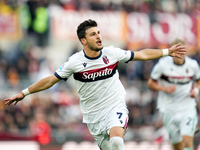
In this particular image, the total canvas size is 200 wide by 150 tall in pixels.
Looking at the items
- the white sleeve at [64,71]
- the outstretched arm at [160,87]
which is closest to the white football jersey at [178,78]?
the outstretched arm at [160,87]

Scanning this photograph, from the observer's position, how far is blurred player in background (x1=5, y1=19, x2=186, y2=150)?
9641mm

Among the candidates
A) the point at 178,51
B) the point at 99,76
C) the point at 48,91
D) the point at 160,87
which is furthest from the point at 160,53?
the point at 48,91

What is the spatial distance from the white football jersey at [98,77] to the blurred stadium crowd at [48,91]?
508 centimetres

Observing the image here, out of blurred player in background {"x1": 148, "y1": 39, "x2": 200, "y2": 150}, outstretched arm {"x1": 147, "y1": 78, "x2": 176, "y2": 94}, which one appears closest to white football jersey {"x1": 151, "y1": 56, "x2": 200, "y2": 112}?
blurred player in background {"x1": 148, "y1": 39, "x2": 200, "y2": 150}

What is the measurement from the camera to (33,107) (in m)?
17.5

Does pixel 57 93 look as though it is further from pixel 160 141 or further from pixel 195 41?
pixel 195 41

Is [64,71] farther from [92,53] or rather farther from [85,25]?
[85,25]

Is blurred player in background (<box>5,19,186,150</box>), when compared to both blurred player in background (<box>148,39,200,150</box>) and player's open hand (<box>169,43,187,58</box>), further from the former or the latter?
blurred player in background (<box>148,39,200,150</box>)

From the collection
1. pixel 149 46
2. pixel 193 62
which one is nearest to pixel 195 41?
pixel 149 46

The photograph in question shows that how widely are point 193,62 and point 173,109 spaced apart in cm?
107

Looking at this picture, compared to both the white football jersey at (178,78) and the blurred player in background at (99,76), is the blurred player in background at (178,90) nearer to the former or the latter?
the white football jersey at (178,78)

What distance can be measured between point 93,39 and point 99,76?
2.01 feet

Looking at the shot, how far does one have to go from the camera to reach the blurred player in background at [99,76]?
9.64 m

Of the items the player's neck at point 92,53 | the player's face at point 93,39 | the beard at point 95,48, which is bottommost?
the player's neck at point 92,53
